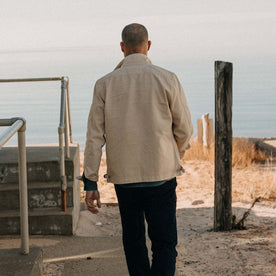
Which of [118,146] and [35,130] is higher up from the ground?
[118,146]

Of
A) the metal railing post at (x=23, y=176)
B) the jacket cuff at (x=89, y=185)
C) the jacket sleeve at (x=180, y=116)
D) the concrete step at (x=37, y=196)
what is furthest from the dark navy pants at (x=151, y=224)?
the concrete step at (x=37, y=196)

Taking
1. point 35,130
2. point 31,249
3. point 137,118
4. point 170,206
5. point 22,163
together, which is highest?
point 137,118

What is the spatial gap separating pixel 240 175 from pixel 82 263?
201 inches

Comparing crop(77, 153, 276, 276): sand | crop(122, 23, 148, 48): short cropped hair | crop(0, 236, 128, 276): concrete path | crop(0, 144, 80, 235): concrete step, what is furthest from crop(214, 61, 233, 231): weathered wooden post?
crop(122, 23, 148, 48): short cropped hair

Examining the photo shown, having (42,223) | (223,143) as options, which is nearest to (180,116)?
(42,223)

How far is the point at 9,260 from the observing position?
2.94 meters

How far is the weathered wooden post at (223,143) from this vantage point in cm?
502

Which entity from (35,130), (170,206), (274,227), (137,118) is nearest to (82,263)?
(170,206)

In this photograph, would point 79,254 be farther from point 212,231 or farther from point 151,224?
point 212,231

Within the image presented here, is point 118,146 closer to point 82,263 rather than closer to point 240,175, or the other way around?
point 82,263

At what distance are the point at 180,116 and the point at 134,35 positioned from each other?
50cm

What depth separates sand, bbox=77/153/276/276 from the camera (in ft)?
13.4

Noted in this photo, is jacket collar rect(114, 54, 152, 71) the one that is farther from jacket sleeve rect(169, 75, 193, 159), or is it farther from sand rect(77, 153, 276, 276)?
sand rect(77, 153, 276, 276)

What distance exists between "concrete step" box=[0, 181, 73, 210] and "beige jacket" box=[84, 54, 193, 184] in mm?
2060
